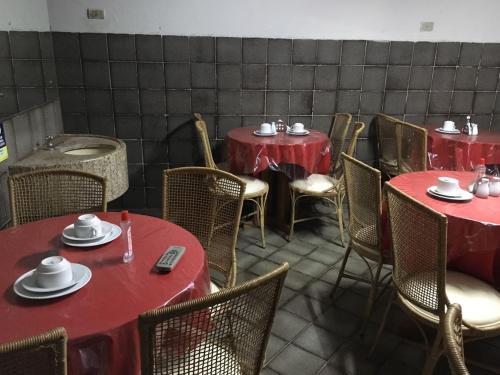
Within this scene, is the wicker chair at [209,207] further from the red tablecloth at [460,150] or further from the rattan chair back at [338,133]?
the red tablecloth at [460,150]

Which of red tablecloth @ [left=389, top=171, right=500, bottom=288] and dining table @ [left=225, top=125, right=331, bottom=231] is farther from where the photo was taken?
dining table @ [left=225, top=125, right=331, bottom=231]

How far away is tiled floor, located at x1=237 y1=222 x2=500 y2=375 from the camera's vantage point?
200cm

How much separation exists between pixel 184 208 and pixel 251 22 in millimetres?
2023

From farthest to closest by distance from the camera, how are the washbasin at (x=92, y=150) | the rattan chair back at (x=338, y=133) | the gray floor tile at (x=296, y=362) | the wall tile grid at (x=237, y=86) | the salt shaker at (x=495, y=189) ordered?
the rattan chair back at (x=338, y=133) < the wall tile grid at (x=237, y=86) < the washbasin at (x=92, y=150) < the salt shaker at (x=495, y=189) < the gray floor tile at (x=296, y=362)

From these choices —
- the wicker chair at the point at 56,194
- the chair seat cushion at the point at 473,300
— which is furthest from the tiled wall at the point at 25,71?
the chair seat cushion at the point at 473,300

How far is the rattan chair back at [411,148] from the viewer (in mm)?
3207

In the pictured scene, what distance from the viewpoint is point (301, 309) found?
242 cm

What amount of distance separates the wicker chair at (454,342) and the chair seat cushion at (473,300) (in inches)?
26.9

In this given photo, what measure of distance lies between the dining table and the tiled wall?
140 cm

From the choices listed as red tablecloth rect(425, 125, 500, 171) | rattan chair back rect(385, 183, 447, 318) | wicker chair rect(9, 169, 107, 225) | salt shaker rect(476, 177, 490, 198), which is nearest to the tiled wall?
wicker chair rect(9, 169, 107, 225)

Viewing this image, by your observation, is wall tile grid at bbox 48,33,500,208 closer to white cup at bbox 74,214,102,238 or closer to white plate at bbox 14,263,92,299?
white cup at bbox 74,214,102,238

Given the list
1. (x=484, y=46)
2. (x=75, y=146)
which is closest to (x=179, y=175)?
(x=75, y=146)

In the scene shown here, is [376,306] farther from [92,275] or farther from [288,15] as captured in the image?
[288,15]

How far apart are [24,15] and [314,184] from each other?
2.31m
